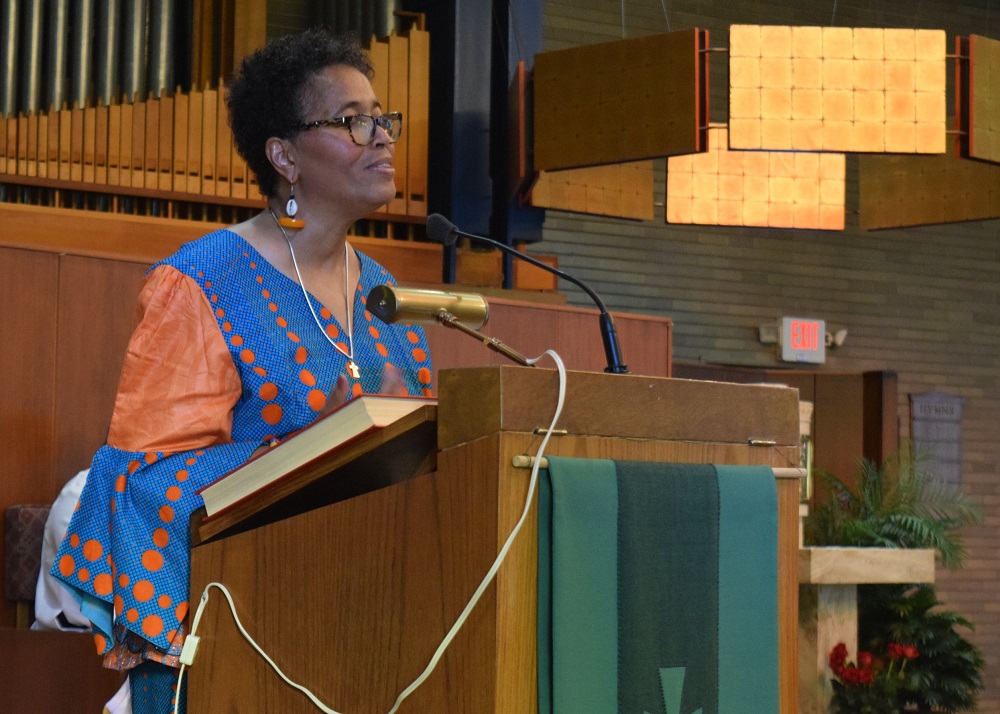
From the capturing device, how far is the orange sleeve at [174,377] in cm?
158

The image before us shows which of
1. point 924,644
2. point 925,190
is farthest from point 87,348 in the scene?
point 925,190

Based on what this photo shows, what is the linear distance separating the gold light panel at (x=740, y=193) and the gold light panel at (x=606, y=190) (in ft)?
0.68

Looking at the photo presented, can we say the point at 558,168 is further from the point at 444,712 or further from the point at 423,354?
the point at 444,712

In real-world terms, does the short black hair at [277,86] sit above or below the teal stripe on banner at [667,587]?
above

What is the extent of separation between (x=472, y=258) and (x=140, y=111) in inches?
59.0

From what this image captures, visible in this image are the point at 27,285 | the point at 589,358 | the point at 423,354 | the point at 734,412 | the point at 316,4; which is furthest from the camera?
the point at 316,4

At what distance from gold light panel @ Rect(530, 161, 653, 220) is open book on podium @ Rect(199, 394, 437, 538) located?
453 centimetres

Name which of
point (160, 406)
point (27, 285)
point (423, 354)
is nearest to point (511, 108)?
point (27, 285)

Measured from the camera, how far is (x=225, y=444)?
157cm

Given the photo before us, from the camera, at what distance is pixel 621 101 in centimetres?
543

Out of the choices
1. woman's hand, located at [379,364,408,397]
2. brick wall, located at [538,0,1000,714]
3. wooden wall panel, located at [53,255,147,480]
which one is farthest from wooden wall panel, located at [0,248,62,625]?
brick wall, located at [538,0,1000,714]

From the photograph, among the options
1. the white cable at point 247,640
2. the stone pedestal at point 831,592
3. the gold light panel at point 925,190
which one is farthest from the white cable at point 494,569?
the gold light panel at point 925,190

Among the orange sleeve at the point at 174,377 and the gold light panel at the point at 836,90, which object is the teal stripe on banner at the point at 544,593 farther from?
the gold light panel at the point at 836,90

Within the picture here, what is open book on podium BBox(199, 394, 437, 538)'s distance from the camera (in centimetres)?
121
